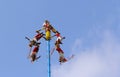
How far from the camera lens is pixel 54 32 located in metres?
32.9

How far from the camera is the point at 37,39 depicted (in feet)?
107

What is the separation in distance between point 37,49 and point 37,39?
730mm

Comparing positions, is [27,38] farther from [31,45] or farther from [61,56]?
[61,56]

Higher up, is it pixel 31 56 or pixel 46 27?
pixel 46 27

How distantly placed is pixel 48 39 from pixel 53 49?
773 millimetres

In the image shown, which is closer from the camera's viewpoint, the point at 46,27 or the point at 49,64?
the point at 49,64

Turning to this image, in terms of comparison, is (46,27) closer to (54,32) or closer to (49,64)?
(54,32)

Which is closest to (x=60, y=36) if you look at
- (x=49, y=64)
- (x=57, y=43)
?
(x=57, y=43)

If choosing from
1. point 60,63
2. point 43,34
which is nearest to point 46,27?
point 43,34

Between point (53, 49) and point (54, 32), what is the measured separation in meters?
1.54

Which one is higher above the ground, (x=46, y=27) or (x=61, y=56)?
(x=46, y=27)

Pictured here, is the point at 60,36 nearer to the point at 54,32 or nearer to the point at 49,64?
the point at 54,32

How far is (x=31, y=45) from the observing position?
106 feet

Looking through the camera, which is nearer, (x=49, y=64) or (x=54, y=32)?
(x=49, y=64)
